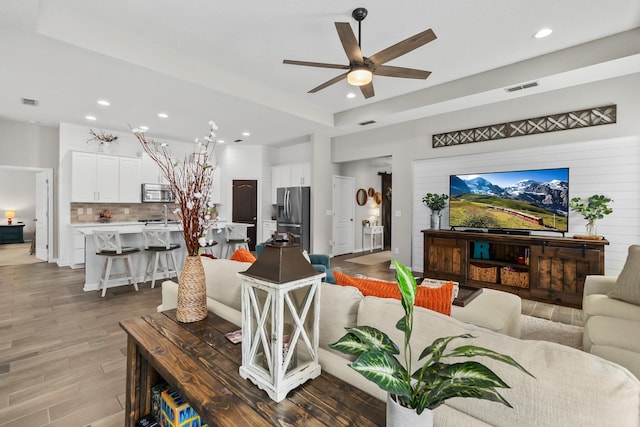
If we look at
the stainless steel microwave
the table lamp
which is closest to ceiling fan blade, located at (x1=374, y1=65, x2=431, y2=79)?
the stainless steel microwave

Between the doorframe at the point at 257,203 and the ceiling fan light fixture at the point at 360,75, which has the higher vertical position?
the ceiling fan light fixture at the point at 360,75

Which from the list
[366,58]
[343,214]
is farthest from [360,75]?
[343,214]

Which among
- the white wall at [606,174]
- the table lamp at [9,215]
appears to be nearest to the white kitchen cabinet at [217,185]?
the white wall at [606,174]

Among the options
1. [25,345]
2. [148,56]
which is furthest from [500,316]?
[148,56]

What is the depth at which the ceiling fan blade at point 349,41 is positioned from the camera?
7.83 feet

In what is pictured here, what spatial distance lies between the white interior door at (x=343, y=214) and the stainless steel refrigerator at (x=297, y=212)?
85cm

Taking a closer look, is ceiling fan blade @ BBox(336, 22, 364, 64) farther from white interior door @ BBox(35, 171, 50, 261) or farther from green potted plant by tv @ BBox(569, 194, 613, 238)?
white interior door @ BBox(35, 171, 50, 261)

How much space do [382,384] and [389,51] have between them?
283cm

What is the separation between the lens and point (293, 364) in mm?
1051

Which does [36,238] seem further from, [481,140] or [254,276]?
[481,140]

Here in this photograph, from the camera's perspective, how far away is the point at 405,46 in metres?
2.62

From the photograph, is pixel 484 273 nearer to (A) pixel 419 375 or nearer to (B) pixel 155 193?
(A) pixel 419 375

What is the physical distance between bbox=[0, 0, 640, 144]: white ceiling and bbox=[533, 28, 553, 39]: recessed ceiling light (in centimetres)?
6

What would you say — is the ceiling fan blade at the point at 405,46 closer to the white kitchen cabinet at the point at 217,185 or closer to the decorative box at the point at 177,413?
the decorative box at the point at 177,413
